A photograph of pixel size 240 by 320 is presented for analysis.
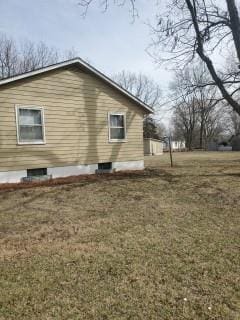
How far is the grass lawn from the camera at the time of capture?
11.0 ft

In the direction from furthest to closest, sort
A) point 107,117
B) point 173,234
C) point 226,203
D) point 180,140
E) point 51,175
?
point 180,140
point 107,117
point 51,175
point 226,203
point 173,234

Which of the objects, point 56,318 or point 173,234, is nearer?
point 56,318

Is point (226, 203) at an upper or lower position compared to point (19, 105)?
lower

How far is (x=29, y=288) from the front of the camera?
12.3 feet

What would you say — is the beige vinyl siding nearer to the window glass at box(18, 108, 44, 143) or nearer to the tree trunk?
the window glass at box(18, 108, 44, 143)

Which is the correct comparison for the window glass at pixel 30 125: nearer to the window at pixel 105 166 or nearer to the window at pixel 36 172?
the window at pixel 36 172

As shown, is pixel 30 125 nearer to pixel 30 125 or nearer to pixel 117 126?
pixel 30 125

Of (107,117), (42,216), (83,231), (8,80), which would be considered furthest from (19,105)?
(83,231)

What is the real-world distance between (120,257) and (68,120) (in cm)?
879

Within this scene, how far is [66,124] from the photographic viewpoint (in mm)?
12633

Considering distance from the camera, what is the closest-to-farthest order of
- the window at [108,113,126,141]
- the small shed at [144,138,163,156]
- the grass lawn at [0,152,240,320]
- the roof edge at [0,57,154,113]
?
the grass lawn at [0,152,240,320], the roof edge at [0,57,154,113], the window at [108,113,126,141], the small shed at [144,138,163,156]

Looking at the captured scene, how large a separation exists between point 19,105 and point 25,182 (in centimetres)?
258

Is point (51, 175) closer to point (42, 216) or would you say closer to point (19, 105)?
point (19, 105)

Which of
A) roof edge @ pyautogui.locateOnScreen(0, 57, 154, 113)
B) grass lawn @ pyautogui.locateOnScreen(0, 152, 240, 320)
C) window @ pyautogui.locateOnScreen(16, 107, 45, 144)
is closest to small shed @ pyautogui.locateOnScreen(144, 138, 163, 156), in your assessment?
roof edge @ pyautogui.locateOnScreen(0, 57, 154, 113)
